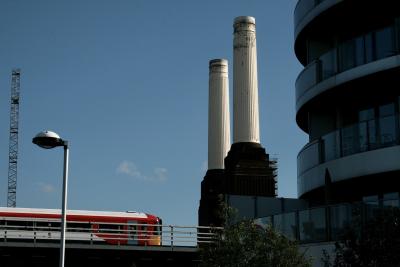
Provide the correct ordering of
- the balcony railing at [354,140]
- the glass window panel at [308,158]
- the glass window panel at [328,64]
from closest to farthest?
the balcony railing at [354,140], the glass window panel at [328,64], the glass window panel at [308,158]

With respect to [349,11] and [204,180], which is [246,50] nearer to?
[204,180]

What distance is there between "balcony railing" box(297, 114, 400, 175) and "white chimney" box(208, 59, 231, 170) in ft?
143

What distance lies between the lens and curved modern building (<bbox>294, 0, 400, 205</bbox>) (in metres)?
25.4

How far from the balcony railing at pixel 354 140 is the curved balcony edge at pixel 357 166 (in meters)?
0.20

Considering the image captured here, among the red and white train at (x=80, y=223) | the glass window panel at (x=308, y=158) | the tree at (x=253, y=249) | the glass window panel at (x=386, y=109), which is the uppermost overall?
the glass window panel at (x=386, y=109)

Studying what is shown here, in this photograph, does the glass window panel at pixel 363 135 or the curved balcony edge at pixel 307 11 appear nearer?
the glass window panel at pixel 363 135

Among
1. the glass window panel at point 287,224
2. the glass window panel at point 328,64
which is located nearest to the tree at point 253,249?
the glass window panel at point 287,224

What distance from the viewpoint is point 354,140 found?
2642cm

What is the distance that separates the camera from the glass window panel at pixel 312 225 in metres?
23.7

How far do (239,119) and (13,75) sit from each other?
66.5 metres

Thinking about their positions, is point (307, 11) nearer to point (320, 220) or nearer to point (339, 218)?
point (320, 220)

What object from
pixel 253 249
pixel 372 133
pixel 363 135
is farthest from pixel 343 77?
pixel 253 249

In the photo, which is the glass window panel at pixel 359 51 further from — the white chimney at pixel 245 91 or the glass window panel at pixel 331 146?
the white chimney at pixel 245 91

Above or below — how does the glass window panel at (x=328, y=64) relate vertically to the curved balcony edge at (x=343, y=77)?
above
